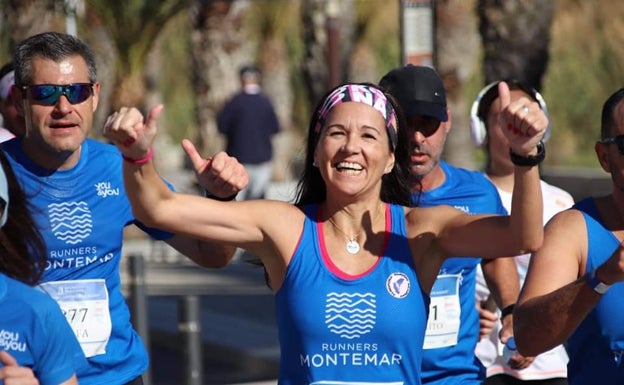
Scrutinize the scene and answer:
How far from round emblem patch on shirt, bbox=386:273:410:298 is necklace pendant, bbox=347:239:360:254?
0.45 ft

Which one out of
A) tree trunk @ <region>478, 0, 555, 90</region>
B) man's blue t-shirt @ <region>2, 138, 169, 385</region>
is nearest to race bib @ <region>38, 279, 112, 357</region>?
man's blue t-shirt @ <region>2, 138, 169, 385</region>

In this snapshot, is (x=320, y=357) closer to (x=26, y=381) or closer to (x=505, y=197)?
(x=26, y=381)

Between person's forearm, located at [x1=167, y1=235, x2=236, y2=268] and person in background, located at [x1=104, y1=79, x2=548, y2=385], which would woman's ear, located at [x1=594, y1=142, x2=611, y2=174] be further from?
person's forearm, located at [x1=167, y1=235, x2=236, y2=268]

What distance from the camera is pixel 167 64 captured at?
33.1m

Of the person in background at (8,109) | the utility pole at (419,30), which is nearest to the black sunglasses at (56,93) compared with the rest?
the person in background at (8,109)

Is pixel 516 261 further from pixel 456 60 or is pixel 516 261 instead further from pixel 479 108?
pixel 456 60

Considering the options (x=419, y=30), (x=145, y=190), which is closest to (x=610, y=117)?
(x=145, y=190)

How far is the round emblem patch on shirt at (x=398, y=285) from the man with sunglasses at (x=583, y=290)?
1.04ft

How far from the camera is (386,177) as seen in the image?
4664mm

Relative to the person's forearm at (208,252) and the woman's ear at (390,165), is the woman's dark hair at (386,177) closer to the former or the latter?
the woman's ear at (390,165)

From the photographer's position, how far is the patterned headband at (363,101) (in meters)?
4.42

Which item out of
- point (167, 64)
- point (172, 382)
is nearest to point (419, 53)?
point (172, 382)

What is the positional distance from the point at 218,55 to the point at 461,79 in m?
4.85

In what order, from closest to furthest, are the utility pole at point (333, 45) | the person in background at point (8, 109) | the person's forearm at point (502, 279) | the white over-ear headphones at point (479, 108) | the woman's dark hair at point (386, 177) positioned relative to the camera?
1. the woman's dark hair at point (386, 177)
2. the person's forearm at point (502, 279)
3. the person in background at point (8, 109)
4. the white over-ear headphones at point (479, 108)
5. the utility pole at point (333, 45)
